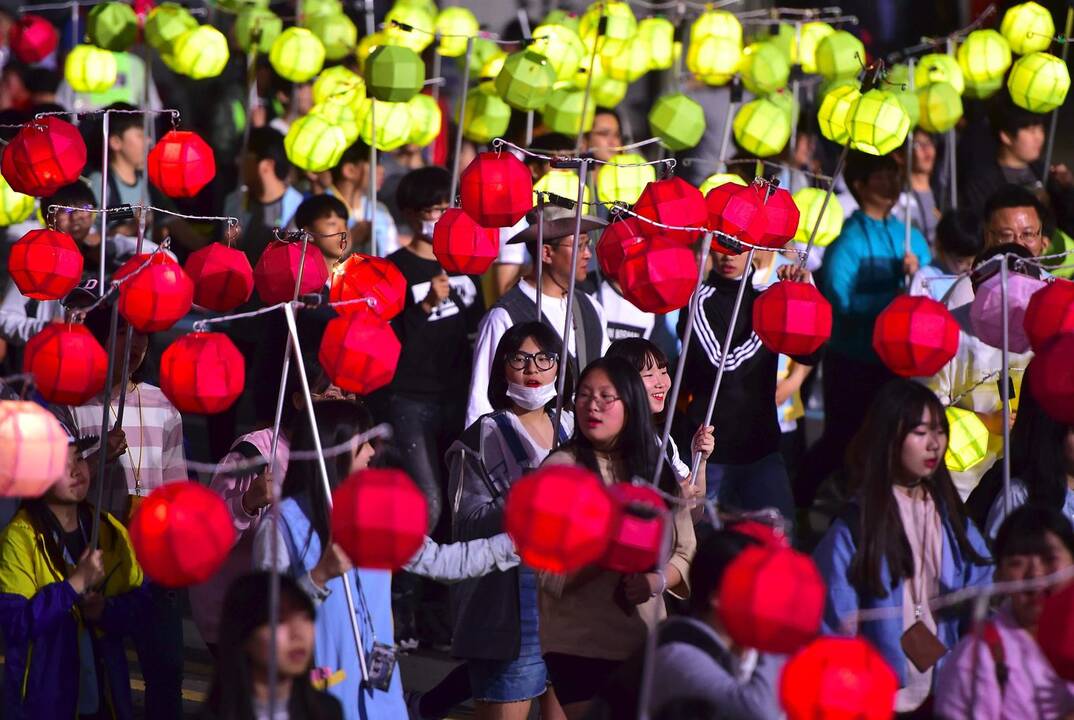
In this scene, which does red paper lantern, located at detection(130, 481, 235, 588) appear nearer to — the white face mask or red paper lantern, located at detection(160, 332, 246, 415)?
red paper lantern, located at detection(160, 332, 246, 415)

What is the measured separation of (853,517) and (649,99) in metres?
7.04

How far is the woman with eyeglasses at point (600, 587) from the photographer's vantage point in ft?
15.1

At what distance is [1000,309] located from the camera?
517 cm

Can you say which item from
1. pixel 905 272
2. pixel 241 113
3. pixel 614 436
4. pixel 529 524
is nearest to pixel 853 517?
pixel 614 436

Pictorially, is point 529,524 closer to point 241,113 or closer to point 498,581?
point 498,581

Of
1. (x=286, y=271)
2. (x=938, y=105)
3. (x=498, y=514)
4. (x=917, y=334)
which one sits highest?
(x=938, y=105)

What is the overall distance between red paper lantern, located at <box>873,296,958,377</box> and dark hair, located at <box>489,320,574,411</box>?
3.19 ft

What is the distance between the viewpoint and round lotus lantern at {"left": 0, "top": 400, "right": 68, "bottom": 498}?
3900 mm

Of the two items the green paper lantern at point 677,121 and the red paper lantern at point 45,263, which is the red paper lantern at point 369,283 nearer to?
the red paper lantern at point 45,263

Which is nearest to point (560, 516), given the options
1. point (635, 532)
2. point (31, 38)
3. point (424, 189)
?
point (635, 532)

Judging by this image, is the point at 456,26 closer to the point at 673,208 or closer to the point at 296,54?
the point at 296,54

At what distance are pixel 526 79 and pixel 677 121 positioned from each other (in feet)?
2.21

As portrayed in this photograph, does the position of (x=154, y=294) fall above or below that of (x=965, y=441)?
above

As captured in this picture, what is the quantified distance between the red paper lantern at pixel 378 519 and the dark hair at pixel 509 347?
1.49 m
